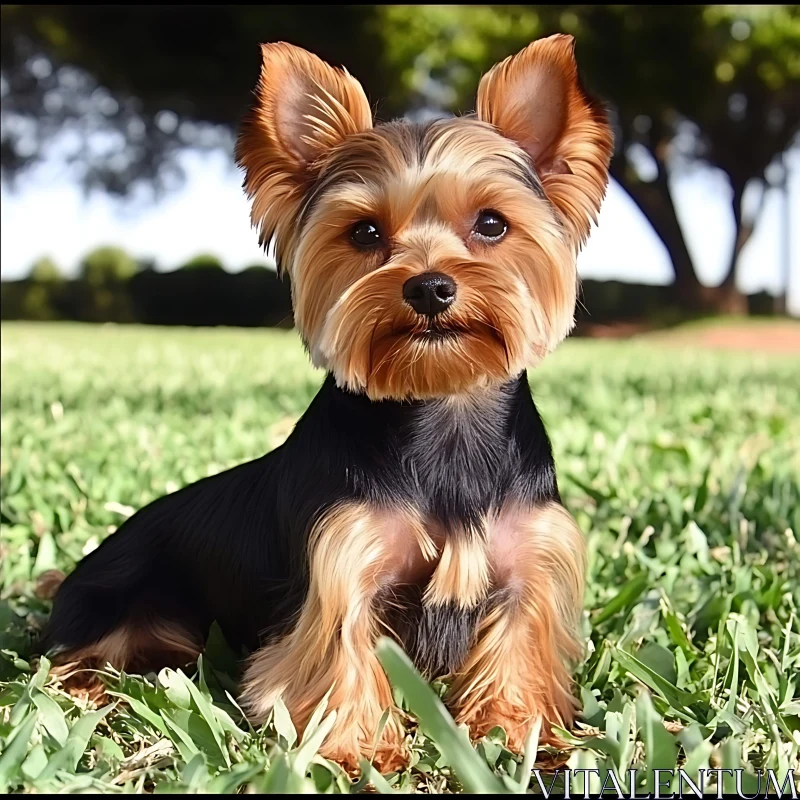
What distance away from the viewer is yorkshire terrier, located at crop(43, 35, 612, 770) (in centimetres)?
249

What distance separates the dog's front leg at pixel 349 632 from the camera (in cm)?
247

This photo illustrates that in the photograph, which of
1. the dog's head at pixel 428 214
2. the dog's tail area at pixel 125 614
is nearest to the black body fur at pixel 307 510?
the dog's tail area at pixel 125 614

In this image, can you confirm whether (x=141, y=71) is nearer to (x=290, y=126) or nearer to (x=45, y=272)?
(x=45, y=272)

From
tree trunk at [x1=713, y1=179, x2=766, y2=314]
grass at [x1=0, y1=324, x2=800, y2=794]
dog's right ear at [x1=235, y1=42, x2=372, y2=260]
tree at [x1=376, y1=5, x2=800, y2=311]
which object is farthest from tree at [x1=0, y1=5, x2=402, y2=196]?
dog's right ear at [x1=235, y1=42, x2=372, y2=260]

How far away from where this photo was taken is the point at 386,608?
2.65m

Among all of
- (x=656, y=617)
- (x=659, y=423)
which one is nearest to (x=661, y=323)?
(x=659, y=423)

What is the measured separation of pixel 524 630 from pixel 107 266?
28.2 m

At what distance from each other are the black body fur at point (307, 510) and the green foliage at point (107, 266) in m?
26.7

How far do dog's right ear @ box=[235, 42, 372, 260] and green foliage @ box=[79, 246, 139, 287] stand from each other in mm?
27023

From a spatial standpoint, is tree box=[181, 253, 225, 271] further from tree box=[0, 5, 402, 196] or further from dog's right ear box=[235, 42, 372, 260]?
dog's right ear box=[235, 42, 372, 260]

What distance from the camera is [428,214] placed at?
8.37 ft

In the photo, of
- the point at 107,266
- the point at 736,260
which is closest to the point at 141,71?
the point at 107,266

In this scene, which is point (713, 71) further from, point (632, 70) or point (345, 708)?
point (345, 708)

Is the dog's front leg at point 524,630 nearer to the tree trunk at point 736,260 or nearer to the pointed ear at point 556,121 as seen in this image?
the pointed ear at point 556,121
